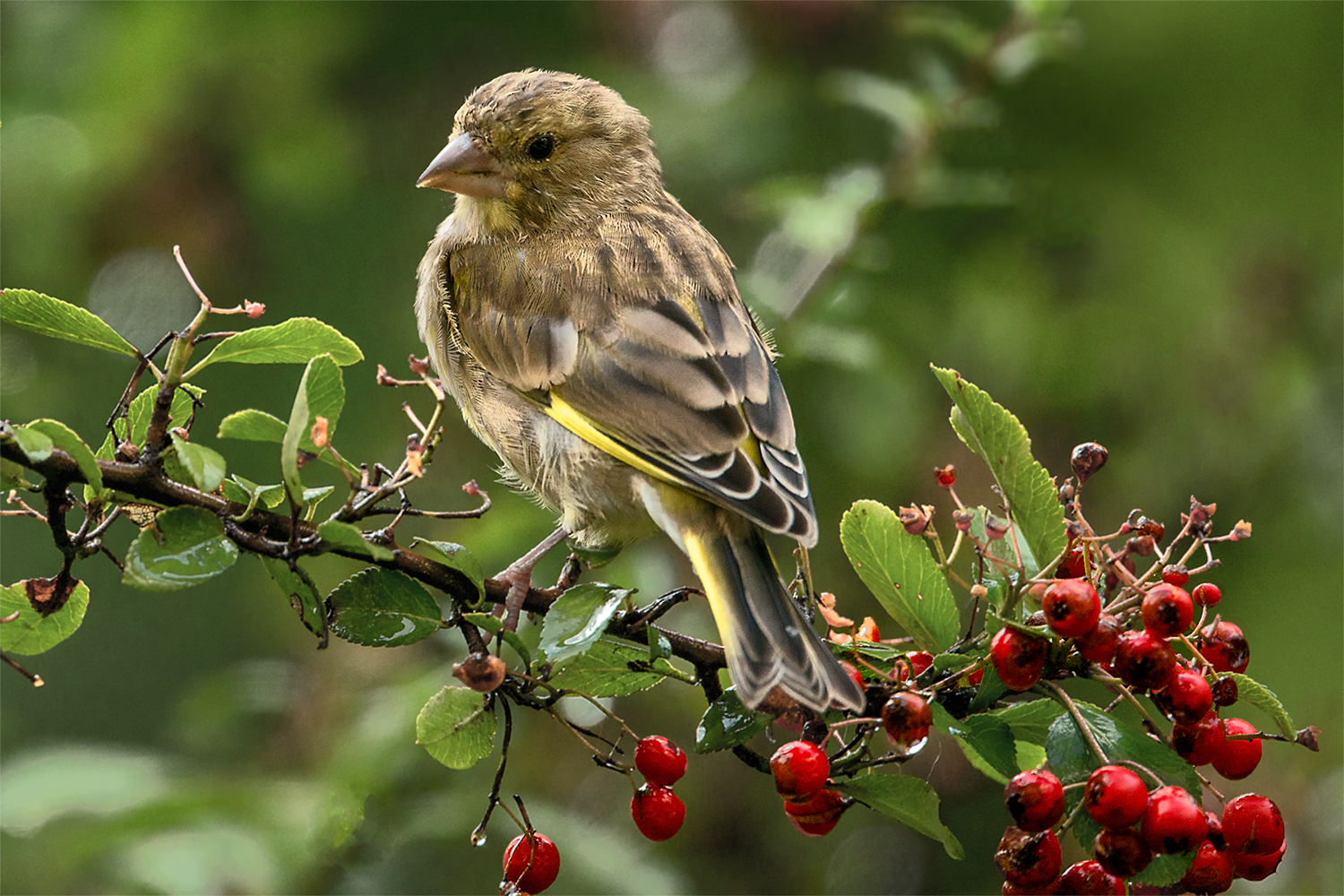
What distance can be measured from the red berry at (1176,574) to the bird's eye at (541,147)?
6.51 feet

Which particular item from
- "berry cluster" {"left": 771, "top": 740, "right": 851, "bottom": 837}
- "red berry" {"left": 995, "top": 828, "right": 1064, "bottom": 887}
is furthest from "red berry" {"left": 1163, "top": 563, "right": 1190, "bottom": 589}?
"berry cluster" {"left": 771, "top": 740, "right": 851, "bottom": 837}

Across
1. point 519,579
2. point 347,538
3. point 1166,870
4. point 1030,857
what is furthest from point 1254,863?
point 347,538

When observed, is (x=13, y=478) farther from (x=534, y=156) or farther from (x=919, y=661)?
(x=534, y=156)

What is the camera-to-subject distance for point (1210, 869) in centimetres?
193

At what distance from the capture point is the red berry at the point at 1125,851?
1812 millimetres

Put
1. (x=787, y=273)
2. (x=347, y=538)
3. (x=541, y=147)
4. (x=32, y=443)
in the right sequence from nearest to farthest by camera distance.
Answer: (x=32, y=443) → (x=347, y=538) → (x=541, y=147) → (x=787, y=273)

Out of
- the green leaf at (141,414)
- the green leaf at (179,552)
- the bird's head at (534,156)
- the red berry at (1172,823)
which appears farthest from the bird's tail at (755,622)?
the bird's head at (534,156)

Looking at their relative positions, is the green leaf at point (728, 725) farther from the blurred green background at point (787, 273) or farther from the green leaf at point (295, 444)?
the blurred green background at point (787, 273)

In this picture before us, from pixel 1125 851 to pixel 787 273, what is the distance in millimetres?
2451

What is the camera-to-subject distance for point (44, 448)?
1643mm

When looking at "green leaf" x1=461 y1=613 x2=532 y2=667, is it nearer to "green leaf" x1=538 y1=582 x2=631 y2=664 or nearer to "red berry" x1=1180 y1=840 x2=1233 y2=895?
"green leaf" x1=538 y1=582 x2=631 y2=664

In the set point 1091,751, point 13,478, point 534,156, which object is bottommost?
point 13,478

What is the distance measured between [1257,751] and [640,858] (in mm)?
1798

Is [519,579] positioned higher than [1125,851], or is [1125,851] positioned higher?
[1125,851]
